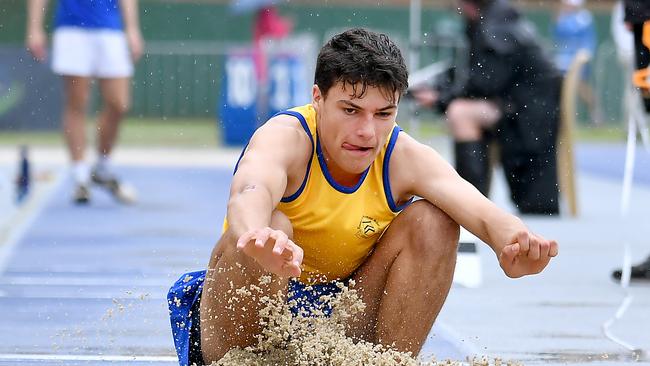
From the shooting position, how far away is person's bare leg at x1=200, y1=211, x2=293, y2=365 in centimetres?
393

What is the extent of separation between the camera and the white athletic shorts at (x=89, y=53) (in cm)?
1043

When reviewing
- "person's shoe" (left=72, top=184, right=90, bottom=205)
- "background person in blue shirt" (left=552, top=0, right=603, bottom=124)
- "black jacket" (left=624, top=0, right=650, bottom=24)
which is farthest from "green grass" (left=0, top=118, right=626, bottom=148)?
"black jacket" (left=624, top=0, right=650, bottom=24)

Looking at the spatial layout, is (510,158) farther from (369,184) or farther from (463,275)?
(369,184)

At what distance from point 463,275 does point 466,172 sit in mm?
2530

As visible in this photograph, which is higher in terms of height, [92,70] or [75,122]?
[92,70]

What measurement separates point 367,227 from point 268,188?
0.50 meters

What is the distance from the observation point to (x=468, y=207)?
163 inches

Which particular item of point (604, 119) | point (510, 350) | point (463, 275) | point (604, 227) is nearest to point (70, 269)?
point (463, 275)

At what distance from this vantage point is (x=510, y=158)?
398 inches

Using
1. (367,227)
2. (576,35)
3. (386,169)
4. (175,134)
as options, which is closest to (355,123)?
(386,169)

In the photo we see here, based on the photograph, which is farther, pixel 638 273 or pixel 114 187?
pixel 114 187

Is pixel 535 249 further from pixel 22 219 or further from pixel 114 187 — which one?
pixel 114 187

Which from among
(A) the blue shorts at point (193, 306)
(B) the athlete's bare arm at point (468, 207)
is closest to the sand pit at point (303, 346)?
(A) the blue shorts at point (193, 306)

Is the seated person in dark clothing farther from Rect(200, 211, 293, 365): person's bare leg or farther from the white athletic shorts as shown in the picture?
Rect(200, 211, 293, 365): person's bare leg
